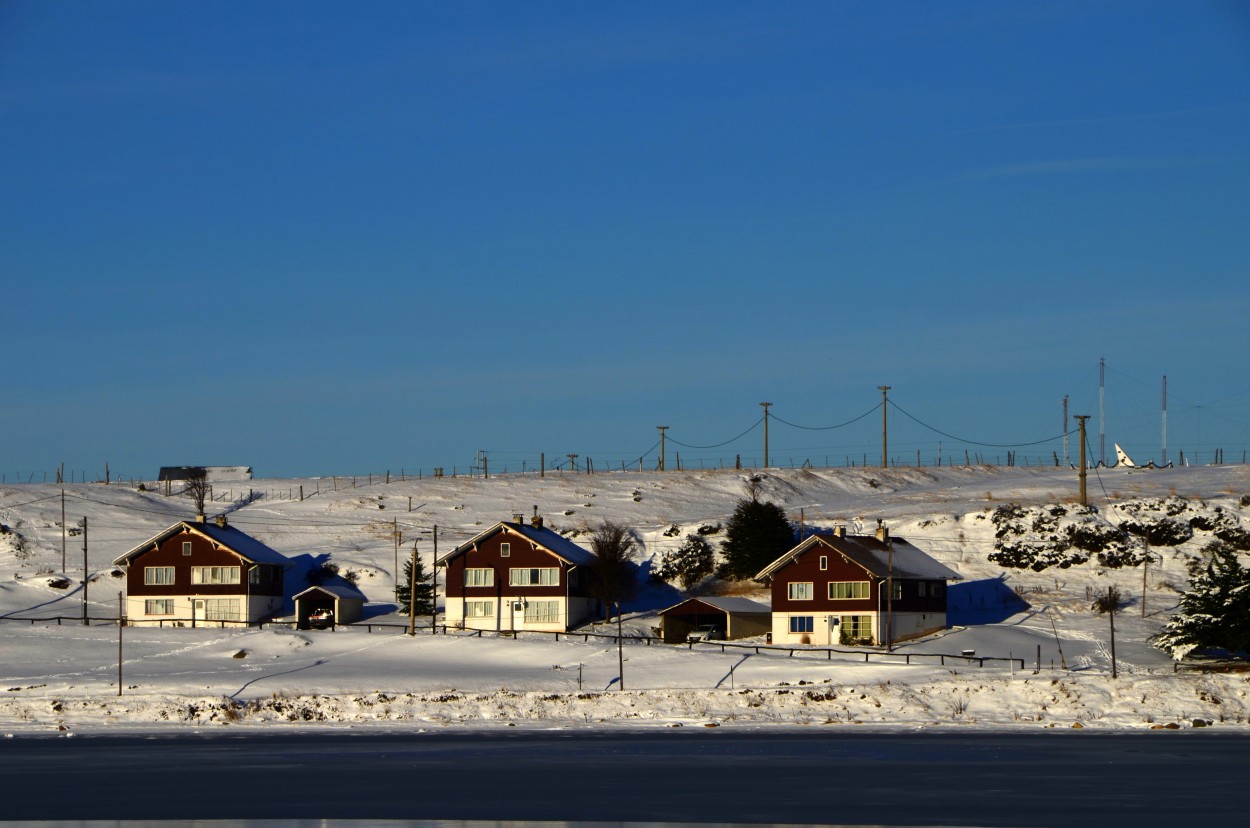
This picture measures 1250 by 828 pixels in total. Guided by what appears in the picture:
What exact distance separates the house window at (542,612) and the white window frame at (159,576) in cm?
2308

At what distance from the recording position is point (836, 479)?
17088 cm

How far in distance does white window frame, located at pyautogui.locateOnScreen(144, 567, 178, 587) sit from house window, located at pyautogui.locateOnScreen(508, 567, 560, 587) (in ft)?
71.7

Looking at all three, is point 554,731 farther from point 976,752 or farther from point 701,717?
point 976,752

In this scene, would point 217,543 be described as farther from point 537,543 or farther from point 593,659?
point 593,659

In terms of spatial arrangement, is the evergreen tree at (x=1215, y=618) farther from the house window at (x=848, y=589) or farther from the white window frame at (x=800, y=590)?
the white window frame at (x=800, y=590)

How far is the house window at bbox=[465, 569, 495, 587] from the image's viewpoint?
103125 mm

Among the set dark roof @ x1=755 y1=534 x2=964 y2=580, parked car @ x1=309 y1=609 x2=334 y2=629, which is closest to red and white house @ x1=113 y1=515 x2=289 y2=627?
parked car @ x1=309 y1=609 x2=334 y2=629

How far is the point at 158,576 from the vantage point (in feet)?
347

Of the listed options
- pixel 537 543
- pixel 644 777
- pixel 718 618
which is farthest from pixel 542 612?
pixel 644 777

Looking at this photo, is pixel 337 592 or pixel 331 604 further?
pixel 337 592

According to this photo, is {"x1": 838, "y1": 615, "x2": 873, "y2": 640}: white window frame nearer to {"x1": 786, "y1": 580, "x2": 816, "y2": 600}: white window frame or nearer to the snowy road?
{"x1": 786, "y1": 580, "x2": 816, "y2": 600}: white window frame

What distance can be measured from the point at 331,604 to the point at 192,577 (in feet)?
34.1

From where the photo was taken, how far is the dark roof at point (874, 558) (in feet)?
306

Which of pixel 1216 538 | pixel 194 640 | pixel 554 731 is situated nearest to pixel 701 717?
pixel 554 731
